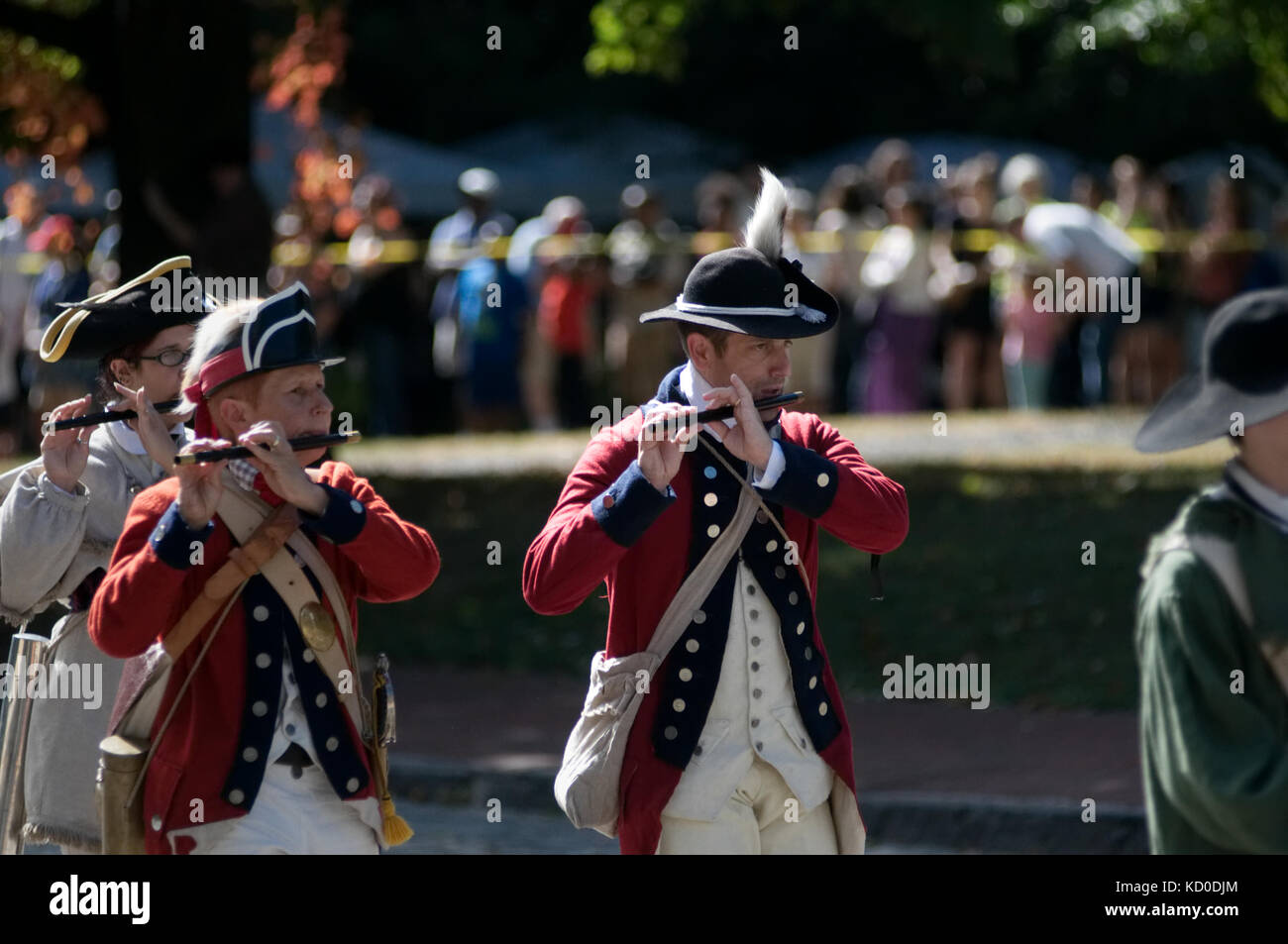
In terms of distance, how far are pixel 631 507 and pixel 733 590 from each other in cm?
38

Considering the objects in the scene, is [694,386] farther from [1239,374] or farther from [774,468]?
[1239,374]

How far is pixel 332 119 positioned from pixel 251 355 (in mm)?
20921

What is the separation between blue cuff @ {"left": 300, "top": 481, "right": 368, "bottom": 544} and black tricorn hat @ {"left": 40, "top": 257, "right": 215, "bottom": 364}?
1.05 m

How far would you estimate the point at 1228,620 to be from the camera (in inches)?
147

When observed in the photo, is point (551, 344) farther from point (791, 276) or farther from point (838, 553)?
point (791, 276)

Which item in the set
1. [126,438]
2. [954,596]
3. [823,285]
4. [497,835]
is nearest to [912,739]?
[954,596]

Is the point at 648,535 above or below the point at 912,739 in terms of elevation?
above

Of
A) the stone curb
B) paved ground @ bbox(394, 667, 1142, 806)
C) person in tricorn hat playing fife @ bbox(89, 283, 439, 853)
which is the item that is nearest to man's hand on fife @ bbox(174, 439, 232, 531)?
person in tricorn hat playing fife @ bbox(89, 283, 439, 853)

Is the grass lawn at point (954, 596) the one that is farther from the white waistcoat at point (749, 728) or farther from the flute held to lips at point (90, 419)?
the flute held to lips at point (90, 419)

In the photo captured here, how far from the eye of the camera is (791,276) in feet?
16.3

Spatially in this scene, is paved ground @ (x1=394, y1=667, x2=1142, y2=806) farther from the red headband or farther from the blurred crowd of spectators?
the blurred crowd of spectators

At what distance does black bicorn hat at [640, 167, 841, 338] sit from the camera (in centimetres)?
485

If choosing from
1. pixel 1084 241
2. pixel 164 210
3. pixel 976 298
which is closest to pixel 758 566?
pixel 164 210

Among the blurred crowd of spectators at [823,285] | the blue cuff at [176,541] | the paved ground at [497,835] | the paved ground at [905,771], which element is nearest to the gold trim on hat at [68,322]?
the blue cuff at [176,541]
